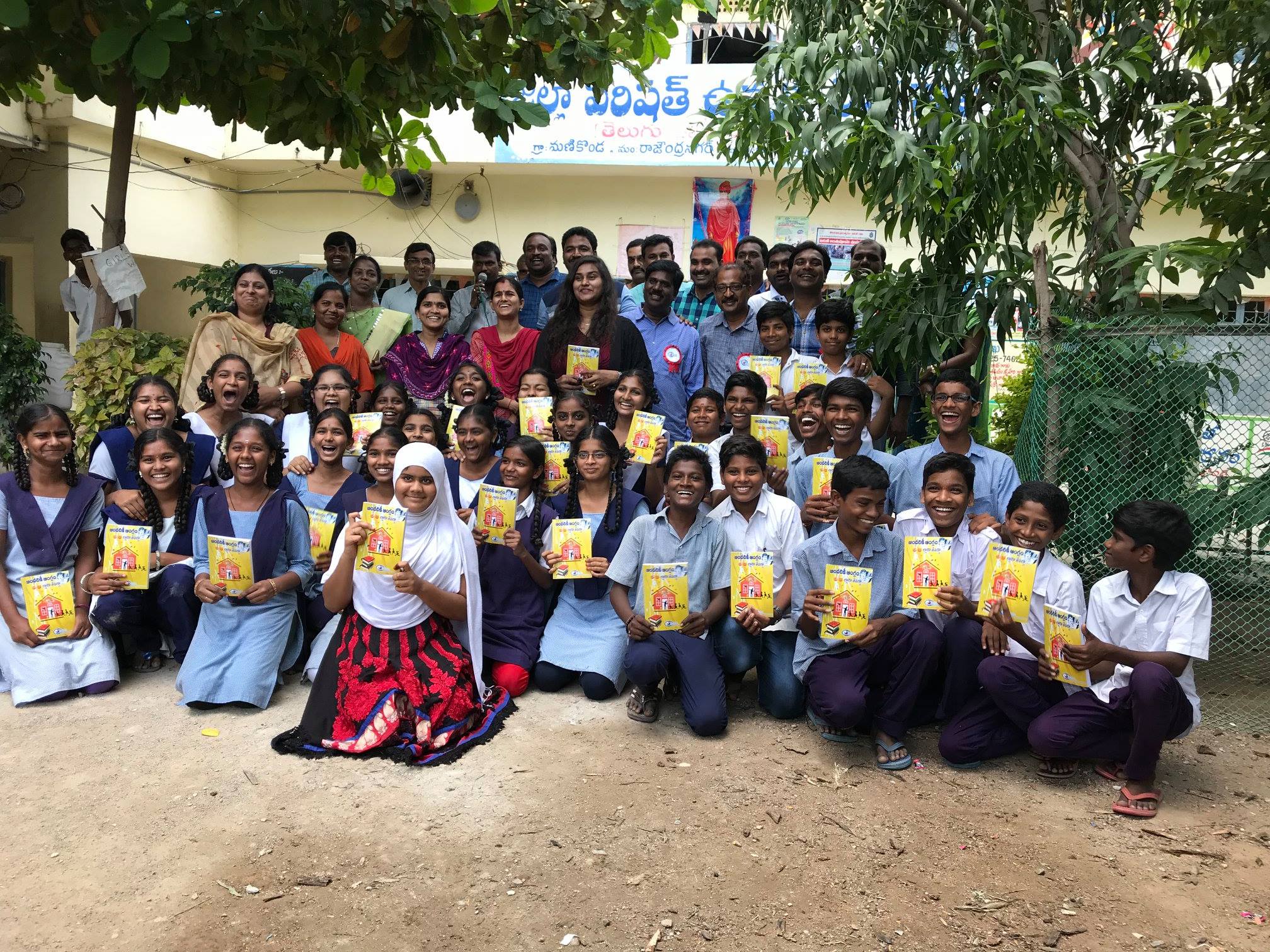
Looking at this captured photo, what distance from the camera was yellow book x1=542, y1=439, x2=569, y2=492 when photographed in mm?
5246

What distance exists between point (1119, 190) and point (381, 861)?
5.41 meters

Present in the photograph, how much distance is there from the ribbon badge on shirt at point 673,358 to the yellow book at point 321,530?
2273mm

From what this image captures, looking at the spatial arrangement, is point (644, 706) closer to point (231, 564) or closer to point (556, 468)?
point (556, 468)

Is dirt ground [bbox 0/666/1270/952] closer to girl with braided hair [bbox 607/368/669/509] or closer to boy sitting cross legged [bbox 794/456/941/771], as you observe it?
boy sitting cross legged [bbox 794/456/941/771]

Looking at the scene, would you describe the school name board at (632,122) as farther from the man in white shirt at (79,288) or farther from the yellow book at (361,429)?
the yellow book at (361,429)

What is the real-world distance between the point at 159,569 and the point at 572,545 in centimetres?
216

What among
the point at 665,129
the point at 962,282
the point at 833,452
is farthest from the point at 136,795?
the point at 665,129

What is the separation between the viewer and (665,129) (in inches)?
523

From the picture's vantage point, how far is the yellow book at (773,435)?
17.0 ft

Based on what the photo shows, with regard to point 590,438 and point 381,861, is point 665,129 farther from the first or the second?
point 381,861

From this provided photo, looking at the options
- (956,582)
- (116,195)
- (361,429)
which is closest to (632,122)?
(116,195)

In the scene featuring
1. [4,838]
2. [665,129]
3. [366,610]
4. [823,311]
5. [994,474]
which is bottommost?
[4,838]

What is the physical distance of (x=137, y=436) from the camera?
5395 millimetres

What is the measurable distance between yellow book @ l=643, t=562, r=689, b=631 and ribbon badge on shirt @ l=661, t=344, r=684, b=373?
2057 mm
